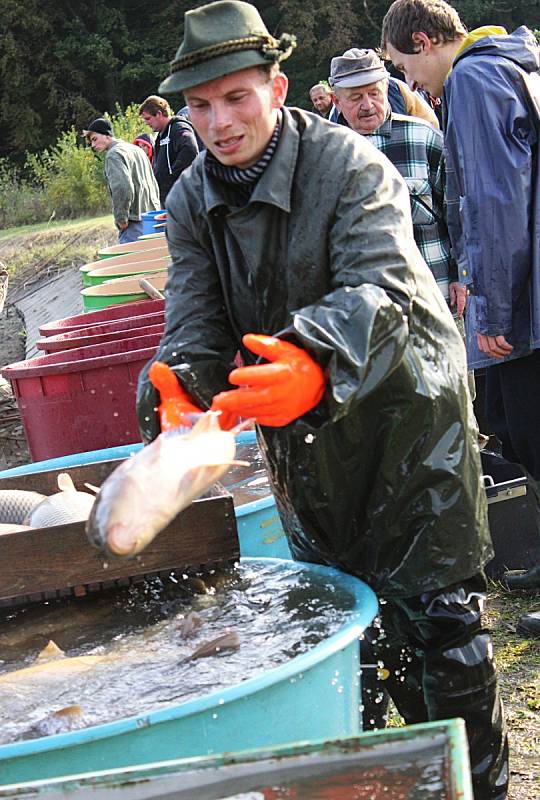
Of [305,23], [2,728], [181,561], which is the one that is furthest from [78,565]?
[305,23]

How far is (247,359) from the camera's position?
327 cm

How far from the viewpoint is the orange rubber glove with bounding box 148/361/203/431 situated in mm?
2740

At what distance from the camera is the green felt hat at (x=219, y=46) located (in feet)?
9.08

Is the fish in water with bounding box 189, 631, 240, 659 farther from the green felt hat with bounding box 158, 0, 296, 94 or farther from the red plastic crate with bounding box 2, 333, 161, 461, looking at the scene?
the red plastic crate with bounding box 2, 333, 161, 461

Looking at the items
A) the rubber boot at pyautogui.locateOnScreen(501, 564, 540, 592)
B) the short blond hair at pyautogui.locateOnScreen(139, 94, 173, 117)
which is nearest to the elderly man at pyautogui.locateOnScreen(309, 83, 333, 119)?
the short blond hair at pyautogui.locateOnScreen(139, 94, 173, 117)

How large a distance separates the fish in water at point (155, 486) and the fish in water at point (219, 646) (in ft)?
2.62

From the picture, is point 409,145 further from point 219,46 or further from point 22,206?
point 22,206

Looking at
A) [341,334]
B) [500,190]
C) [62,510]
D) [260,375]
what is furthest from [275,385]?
[500,190]

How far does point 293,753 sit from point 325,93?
11.0m

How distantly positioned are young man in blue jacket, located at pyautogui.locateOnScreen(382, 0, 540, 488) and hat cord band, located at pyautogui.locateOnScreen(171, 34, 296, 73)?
152 centimetres

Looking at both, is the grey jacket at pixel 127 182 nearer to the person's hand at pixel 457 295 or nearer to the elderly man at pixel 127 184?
the elderly man at pixel 127 184

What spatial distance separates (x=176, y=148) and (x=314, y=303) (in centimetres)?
945

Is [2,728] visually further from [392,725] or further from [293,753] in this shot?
[392,725]

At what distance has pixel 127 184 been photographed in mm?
13164
